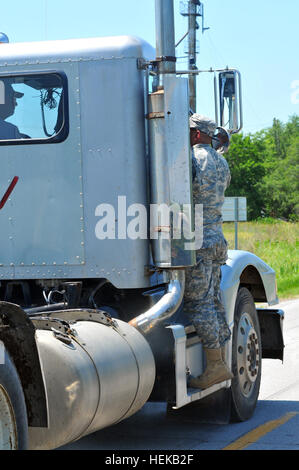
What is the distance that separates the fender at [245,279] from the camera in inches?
281

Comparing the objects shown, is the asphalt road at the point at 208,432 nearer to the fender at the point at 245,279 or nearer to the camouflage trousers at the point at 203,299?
the camouflage trousers at the point at 203,299

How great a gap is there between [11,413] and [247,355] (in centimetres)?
360

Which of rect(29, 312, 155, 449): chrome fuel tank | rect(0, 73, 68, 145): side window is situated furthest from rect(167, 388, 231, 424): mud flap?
rect(0, 73, 68, 145): side window

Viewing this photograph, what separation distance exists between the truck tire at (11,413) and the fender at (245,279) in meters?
3.05

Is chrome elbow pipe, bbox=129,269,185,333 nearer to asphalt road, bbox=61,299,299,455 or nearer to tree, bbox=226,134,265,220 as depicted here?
asphalt road, bbox=61,299,299,455

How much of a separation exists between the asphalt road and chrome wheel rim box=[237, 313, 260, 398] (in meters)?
0.31

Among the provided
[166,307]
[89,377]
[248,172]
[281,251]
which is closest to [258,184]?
[248,172]

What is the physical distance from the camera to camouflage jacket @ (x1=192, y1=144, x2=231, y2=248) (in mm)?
6590

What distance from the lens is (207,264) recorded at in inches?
260

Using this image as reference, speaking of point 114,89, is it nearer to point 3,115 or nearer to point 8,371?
point 3,115

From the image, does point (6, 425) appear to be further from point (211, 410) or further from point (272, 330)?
point (272, 330)

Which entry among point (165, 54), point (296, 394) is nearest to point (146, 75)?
point (165, 54)

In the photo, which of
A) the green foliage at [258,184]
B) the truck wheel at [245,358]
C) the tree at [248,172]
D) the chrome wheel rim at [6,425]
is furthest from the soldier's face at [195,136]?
the tree at [248,172]
